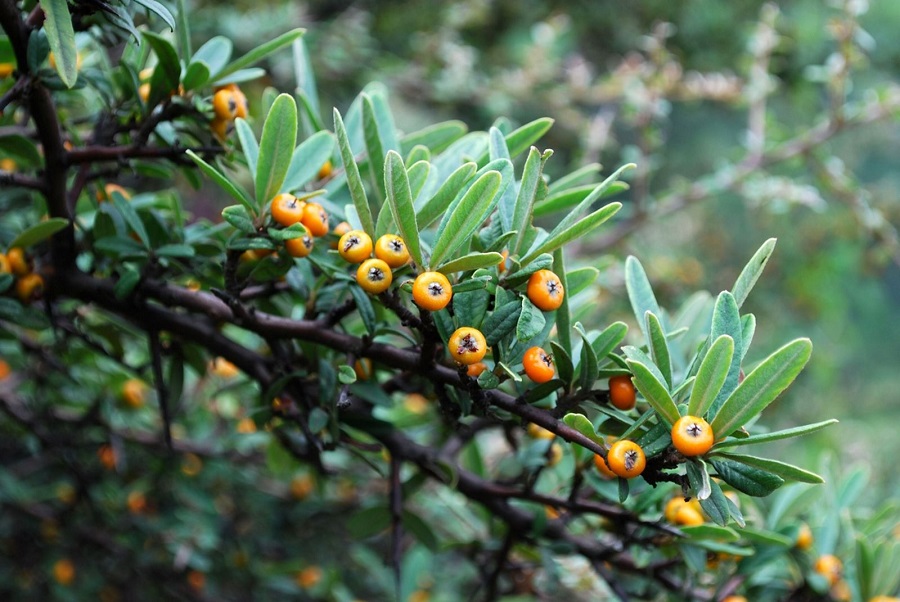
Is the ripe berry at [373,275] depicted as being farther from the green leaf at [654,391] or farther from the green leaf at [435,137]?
the green leaf at [435,137]

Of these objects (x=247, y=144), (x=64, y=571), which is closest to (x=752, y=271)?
(x=247, y=144)

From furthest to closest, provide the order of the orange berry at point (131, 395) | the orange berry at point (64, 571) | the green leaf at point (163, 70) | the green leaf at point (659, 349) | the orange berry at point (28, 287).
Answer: the orange berry at point (64, 571) < the orange berry at point (131, 395) < the orange berry at point (28, 287) < the green leaf at point (163, 70) < the green leaf at point (659, 349)

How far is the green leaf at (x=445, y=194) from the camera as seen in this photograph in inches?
24.1

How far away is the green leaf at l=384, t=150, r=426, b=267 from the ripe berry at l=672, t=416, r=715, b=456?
24 cm

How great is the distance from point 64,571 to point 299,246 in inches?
61.9

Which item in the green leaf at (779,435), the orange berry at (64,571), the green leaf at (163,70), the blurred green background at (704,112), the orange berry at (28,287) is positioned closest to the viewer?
the green leaf at (779,435)

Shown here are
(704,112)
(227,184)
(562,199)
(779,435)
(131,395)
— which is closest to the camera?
(779,435)

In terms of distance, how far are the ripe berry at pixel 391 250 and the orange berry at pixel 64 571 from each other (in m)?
1.66

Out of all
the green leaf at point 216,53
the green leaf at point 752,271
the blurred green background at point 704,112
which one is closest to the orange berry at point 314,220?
the green leaf at point 216,53

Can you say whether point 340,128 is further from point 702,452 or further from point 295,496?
point 295,496

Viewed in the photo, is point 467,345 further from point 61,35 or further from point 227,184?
point 61,35

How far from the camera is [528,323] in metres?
0.58

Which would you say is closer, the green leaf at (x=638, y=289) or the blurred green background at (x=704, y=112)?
the green leaf at (x=638, y=289)

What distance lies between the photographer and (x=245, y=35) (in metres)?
2.49
